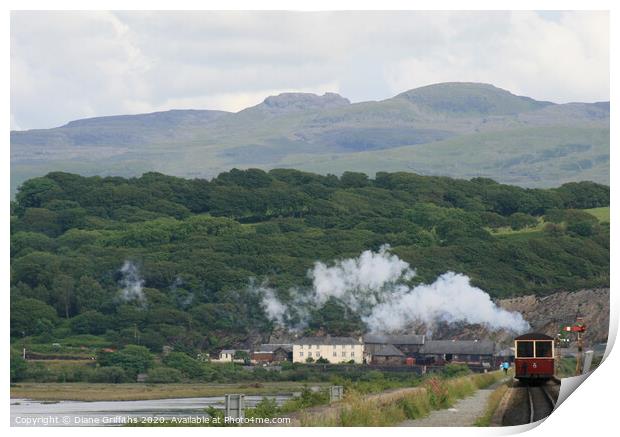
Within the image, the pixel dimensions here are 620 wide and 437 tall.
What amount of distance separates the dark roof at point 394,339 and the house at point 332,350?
750 millimetres

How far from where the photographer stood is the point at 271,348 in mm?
44656

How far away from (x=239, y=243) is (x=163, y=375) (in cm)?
2370

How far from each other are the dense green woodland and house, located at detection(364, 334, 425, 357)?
245cm

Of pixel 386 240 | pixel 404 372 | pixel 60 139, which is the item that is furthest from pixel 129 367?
pixel 60 139

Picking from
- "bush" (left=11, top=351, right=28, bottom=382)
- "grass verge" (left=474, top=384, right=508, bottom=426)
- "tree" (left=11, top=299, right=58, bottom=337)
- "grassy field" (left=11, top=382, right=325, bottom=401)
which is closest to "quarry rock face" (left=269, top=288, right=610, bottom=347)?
"grassy field" (left=11, top=382, right=325, bottom=401)

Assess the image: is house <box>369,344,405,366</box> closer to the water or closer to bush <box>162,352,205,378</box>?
bush <box>162,352,205,378</box>

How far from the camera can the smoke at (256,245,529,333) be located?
45.9 metres

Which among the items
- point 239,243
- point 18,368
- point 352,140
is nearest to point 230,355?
point 18,368

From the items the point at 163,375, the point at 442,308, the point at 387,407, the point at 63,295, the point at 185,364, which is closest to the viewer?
the point at 387,407

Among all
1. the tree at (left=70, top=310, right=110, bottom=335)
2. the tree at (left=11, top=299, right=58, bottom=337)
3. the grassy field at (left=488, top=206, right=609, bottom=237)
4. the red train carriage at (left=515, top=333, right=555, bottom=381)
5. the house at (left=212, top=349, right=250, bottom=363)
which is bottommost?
the house at (left=212, top=349, right=250, bottom=363)

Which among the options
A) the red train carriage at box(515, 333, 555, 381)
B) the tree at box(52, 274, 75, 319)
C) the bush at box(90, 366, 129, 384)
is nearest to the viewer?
the red train carriage at box(515, 333, 555, 381)

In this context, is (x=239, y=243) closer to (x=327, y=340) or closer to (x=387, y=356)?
(x=327, y=340)

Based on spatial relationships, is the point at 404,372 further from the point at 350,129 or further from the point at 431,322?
the point at 350,129

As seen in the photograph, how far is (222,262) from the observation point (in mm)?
56375
